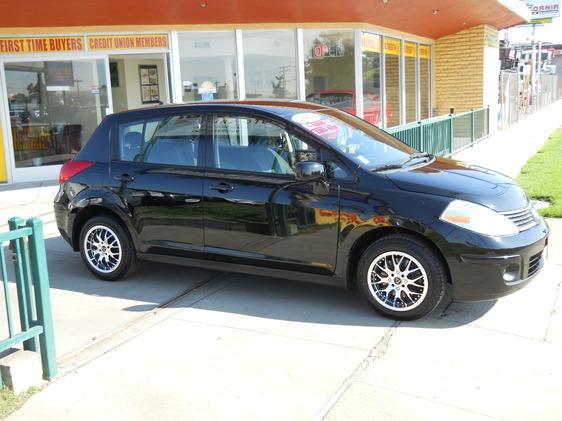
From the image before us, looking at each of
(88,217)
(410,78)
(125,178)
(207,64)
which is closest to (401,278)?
(125,178)

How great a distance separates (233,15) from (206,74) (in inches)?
54.3

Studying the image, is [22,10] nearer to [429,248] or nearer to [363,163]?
[363,163]

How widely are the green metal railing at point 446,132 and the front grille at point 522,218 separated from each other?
10.5ft

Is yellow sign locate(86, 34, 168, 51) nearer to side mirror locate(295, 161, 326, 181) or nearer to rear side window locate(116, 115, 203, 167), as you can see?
rear side window locate(116, 115, 203, 167)

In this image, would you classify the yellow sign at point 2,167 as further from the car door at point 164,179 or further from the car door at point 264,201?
the car door at point 264,201

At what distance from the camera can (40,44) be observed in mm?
11648

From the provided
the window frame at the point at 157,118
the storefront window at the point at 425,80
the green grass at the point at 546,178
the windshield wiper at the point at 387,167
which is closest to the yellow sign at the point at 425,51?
the storefront window at the point at 425,80

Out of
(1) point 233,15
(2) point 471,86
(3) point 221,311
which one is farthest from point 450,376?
(2) point 471,86

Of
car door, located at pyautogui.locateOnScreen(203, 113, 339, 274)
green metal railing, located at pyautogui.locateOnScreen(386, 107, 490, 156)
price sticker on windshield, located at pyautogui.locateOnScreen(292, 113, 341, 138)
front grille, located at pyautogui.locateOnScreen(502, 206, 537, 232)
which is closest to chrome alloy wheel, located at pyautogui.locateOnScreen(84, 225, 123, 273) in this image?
car door, located at pyautogui.locateOnScreen(203, 113, 339, 274)

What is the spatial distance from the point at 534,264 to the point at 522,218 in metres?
0.36

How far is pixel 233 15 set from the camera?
11922mm

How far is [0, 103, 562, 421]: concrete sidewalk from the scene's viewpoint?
3408 millimetres

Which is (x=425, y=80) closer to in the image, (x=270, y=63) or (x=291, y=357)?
(x=270, y=63)

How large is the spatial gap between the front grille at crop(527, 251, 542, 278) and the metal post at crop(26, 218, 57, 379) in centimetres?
334
